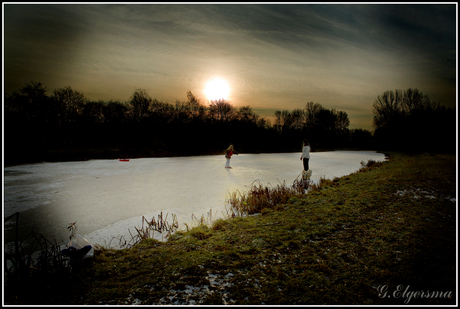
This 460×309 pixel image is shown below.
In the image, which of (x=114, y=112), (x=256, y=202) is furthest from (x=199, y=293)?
(x=114, y=112)

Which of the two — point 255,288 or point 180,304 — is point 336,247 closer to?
point 255,288

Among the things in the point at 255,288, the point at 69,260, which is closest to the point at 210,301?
the point at 255,288

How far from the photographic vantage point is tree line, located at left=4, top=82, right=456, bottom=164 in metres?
17.5

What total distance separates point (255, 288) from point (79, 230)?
3.65 m

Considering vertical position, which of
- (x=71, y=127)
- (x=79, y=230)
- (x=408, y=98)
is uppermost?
(x=408, y=98)

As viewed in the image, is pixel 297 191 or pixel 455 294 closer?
pixel 455 294

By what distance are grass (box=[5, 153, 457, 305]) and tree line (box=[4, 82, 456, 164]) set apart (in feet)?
50.6

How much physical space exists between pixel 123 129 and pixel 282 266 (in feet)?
96.3

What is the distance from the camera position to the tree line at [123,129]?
1747 centimetres

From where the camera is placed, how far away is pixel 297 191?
6473 millimetres

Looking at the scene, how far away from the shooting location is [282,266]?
2.38 meters

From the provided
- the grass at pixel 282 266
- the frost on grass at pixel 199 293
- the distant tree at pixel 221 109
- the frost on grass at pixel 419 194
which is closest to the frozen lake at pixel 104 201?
the grass at pixel 282 266

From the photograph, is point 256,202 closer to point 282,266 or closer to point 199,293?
point 282,266

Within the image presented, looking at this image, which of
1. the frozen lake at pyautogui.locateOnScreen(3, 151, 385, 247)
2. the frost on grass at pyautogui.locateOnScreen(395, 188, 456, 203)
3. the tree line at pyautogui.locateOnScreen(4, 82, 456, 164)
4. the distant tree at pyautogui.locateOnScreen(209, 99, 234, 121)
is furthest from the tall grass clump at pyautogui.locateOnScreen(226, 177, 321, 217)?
the distant tree at pyautogui.locateOnScreen(209, 99, 234, 121)
